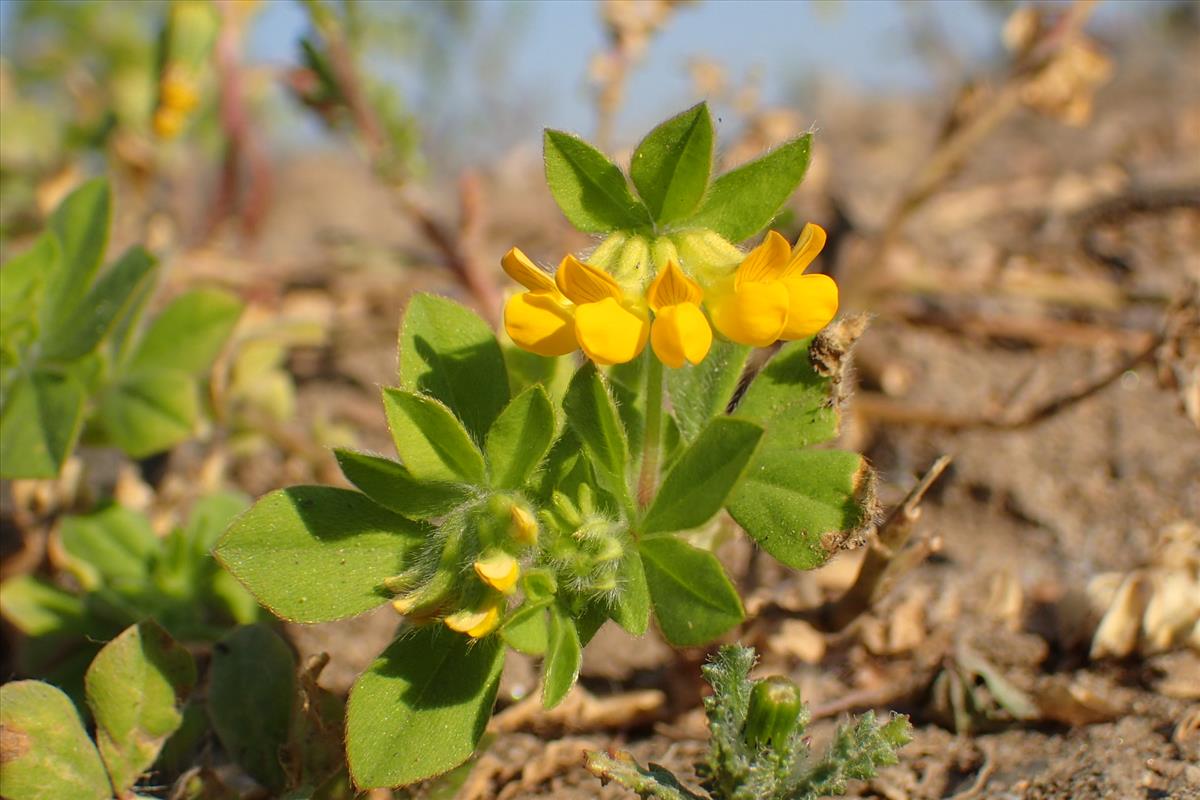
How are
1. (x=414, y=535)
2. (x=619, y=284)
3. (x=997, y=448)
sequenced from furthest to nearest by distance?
(x=997, y=448) → (x=414, y=535) → (x=619, y=284)

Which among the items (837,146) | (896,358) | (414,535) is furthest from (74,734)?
(837,146)

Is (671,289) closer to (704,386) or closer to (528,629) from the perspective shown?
(704,386)

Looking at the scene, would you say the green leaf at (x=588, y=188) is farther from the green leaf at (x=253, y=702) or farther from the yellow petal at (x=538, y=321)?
the green leaf at (x=253, y=702)

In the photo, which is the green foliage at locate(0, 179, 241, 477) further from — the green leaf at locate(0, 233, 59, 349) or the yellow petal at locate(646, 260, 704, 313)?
the yellow petal at locate(646, 260, 704, 313)

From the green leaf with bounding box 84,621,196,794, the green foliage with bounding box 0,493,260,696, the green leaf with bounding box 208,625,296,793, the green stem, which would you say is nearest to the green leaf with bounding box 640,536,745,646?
the green stem

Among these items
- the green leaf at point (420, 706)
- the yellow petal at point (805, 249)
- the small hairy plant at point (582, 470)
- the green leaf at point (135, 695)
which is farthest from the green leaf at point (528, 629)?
the green leaf at point (135, 695)

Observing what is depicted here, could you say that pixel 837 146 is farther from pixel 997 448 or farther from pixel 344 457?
pixel 344 457

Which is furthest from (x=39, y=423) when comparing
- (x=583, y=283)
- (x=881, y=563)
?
(x=881, y=563)
